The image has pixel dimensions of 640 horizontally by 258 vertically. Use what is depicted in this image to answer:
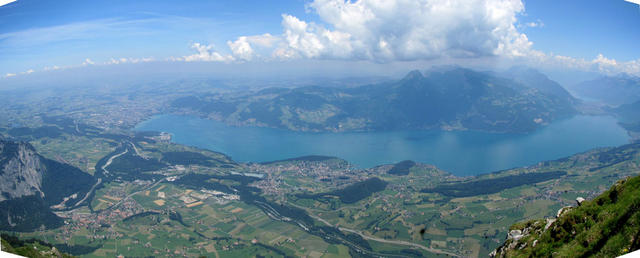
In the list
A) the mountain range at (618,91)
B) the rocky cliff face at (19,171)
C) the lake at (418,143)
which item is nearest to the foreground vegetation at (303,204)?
the rocky cliff face at (19,171)

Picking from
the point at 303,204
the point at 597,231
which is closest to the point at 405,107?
the point at 303,204

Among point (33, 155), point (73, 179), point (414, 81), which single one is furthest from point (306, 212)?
point (414, 81)

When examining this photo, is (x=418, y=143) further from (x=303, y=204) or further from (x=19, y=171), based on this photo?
(x=19, y=171)

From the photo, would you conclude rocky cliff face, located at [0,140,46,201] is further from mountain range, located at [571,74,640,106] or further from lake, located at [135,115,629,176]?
mountain range, located at [571,74,640,106]

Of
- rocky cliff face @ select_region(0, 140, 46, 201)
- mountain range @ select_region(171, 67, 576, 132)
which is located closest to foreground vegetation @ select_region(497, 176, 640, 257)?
rocky cliff face @ select_region(0, 140, 46, 201)

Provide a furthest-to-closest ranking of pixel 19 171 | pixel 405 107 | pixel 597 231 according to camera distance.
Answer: pixel 405 107 → pixel 19 171 → pixel 597 231

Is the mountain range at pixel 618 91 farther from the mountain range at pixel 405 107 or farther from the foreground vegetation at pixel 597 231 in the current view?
the foreground vegetation at pixel 597 231
